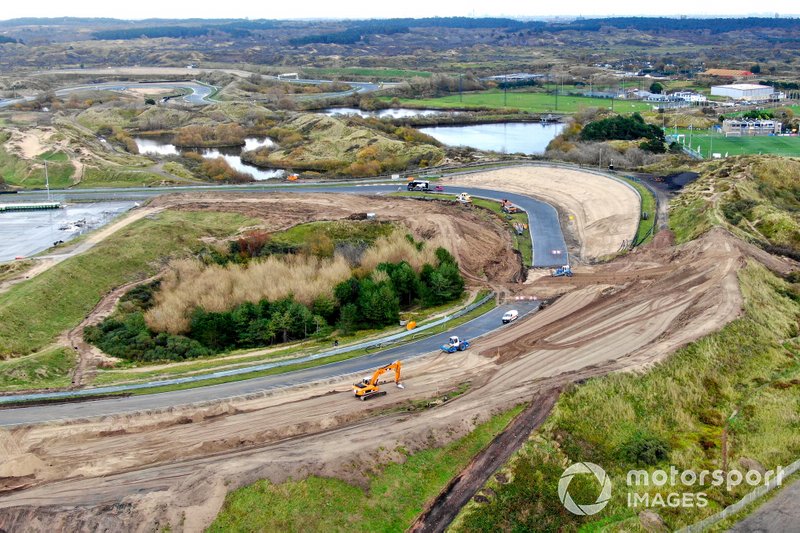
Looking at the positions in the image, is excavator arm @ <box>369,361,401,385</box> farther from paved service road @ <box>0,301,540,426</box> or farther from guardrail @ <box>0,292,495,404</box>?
guardrail @ <box>0,292,495,404</box>

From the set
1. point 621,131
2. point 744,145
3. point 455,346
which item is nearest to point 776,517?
point 455,346

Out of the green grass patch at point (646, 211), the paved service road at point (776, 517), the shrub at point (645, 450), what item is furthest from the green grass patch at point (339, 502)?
the green grass patch at point (646, 211)

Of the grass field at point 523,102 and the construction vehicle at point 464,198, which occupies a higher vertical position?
the grass field at point 523,102

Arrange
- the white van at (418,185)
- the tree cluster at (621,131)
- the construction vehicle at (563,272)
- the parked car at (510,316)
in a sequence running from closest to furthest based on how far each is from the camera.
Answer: the parked car at (510,316) < the construction vehicle at (563,272) < the white van at (418,185) < the tree cluster at (621,131)

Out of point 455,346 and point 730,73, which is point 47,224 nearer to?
point 455,346

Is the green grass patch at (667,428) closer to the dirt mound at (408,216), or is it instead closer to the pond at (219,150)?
the dirt mound at (408,216)

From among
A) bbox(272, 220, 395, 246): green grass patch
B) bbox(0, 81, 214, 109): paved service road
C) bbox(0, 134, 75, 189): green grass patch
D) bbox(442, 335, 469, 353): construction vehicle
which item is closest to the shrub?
bbox(442, 335, 469, 353): construction vehicle

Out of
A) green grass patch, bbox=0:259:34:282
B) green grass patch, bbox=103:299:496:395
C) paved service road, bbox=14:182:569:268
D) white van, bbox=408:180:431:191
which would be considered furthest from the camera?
white van, bbox=408:180:431:191
